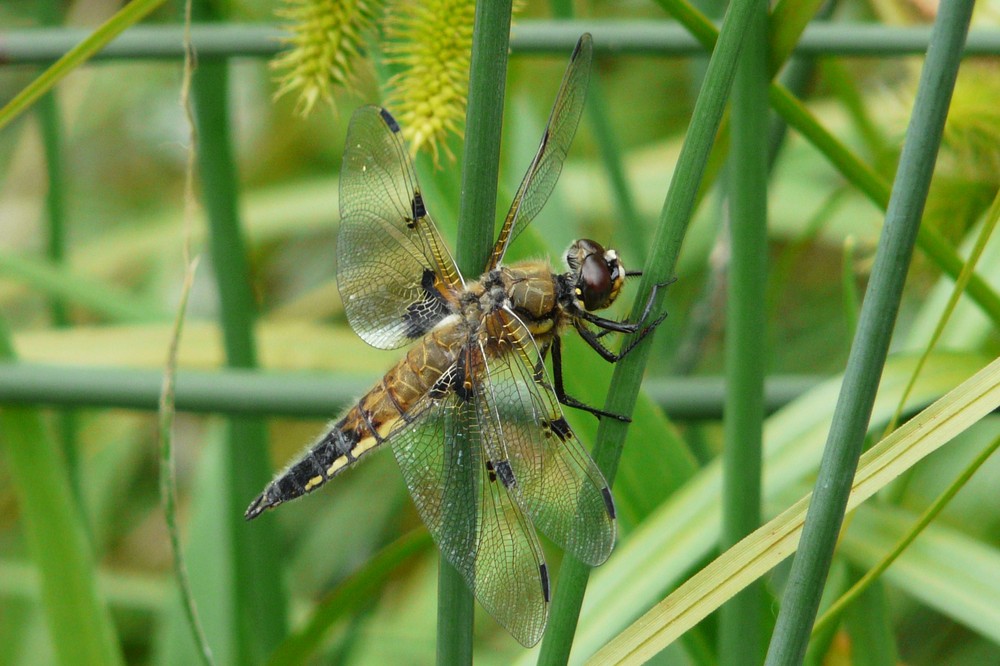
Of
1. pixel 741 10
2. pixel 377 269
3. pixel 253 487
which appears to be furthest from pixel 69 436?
pixel 741 10

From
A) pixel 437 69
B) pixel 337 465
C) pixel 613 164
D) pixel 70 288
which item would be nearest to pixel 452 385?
pixel 337 465

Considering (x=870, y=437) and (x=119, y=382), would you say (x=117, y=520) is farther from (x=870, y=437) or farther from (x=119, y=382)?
(x=870, y=437)

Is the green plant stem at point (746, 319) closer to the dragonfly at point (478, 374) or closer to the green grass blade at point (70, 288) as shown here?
the dragonfly at point (478, 374)

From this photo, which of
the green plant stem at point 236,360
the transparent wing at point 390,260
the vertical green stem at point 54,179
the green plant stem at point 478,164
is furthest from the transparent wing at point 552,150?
the vertical green stem at point 54,179

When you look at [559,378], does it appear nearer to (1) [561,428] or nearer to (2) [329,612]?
(1) [561,428]

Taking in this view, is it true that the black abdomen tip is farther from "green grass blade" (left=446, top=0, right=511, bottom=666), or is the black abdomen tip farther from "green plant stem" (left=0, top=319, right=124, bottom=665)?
"green grass blade" (left=446, top=0, right=511, bottom=666)
